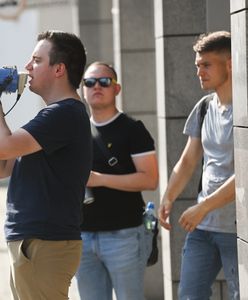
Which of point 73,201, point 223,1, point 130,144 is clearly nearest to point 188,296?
point 130,144

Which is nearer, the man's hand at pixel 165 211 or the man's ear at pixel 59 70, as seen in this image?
the man's ear at pixel 59 70

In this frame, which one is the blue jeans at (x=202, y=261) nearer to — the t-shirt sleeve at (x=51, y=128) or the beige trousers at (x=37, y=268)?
the beige trousers at (x=37, y=268)

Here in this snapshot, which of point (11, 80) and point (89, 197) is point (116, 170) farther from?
point (11, 80)

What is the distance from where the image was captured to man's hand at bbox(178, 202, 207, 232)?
5.71m

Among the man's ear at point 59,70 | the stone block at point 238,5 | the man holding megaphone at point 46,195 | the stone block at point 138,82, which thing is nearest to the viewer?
the stone block at point 238,5

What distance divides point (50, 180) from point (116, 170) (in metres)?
1.57

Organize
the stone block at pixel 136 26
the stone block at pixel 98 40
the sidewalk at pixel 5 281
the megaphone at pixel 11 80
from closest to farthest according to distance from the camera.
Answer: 1. the megaphone at pixel 11 80
2. the sidewalk at pixel 5 281
3. the stone block at pixel 136 26
4. the stone block at pixel 98 40

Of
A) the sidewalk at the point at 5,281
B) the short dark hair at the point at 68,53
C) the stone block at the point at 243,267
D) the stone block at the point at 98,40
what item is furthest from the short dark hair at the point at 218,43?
the stone block at the point at 98,40

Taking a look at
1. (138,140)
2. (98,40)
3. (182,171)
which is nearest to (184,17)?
(138,140)

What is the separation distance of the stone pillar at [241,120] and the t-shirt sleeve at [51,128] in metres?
0.79

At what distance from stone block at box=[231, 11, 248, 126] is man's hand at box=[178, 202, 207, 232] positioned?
101cm

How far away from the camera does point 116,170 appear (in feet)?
21.0

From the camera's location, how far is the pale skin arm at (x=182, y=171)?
6.25 meters

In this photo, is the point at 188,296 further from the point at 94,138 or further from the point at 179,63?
the point at 179,63
